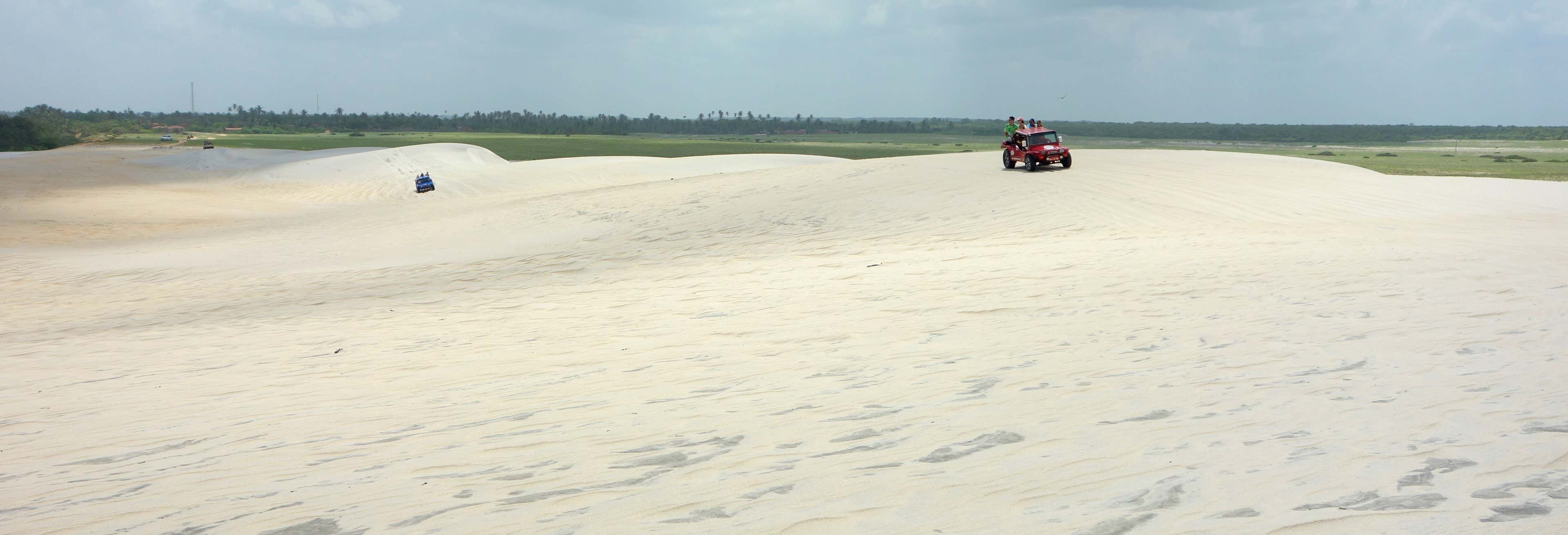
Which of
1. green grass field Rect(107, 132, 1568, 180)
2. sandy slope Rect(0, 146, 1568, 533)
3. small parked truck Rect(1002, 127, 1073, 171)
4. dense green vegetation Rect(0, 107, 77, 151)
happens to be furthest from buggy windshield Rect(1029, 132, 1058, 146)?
dense green vegetation Rect(0, 107, 77, 151)

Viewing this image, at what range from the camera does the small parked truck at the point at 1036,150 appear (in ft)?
65.5

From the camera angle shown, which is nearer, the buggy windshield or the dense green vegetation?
the buggy windshield

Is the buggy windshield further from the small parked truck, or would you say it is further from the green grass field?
the green grass field

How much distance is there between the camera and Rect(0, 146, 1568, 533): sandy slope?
11.1 feet

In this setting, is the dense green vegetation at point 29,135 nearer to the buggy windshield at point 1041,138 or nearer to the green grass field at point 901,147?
the green grass field at point 901,147

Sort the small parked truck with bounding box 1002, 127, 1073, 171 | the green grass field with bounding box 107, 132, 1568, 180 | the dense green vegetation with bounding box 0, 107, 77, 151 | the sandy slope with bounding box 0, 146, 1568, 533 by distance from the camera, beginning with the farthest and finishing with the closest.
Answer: the dense green vegetation with bounding box 0, 107, 77, 151
the green grass field with bounding box 107, 132, 1568, 180
the small parked truck with bounding box 1002, 127, 1073, 171
the sandy slope with bounding box 0, 146, 1568, 533

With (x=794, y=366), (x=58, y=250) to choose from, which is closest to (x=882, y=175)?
(x=794, y=366)

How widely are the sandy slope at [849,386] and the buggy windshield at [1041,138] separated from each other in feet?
19.8

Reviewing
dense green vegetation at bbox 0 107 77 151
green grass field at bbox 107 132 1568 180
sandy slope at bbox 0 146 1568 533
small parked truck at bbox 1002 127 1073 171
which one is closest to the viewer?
sandy slope at bbox 0 146 1568 533

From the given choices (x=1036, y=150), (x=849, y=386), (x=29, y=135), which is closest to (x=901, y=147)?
(x=29, y=135)

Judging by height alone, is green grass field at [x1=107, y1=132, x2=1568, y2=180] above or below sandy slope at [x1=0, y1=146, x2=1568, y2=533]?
above

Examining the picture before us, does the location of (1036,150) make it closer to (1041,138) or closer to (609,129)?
(1041,138)

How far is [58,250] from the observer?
1842 centimetres

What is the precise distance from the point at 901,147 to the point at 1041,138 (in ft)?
256
